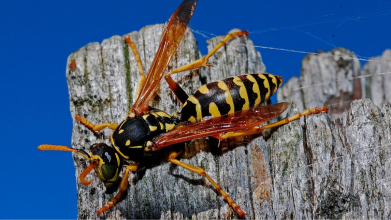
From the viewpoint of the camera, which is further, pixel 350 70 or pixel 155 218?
pixel 350 70

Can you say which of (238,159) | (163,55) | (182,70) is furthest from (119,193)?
(163,55)

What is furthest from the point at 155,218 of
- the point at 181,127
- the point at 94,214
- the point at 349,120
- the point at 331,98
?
the point at 331,98

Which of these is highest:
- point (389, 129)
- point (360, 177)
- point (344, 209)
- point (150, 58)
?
point (150, 58)

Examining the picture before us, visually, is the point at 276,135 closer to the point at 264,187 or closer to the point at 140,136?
the point at 264,187

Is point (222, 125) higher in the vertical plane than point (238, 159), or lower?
higher

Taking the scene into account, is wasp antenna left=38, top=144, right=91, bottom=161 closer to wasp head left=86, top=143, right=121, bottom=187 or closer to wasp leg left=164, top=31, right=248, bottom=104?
wasp head left=86, top=143, right=121, bottom=187

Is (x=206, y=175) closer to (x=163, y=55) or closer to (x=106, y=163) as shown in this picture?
(x=106, y=163)
